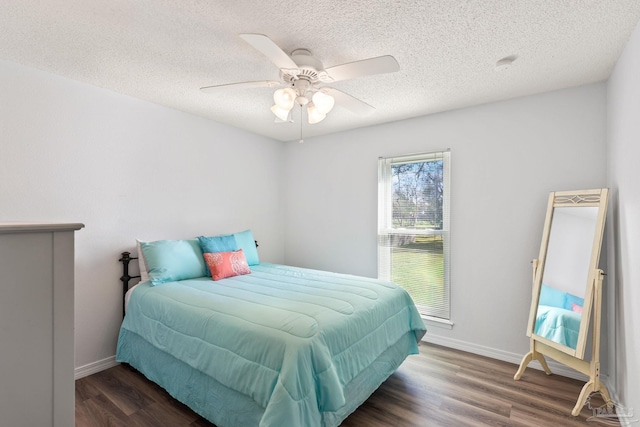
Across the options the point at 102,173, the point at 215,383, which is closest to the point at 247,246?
the point at 102,173

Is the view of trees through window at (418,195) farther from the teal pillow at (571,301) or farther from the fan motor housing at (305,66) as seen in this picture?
the fan motor housing at (305,66)

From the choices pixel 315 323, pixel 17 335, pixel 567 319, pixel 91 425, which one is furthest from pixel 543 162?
pixel 91 425

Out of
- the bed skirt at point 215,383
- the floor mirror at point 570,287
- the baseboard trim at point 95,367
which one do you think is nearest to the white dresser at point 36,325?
the bed skirt at point 215,383

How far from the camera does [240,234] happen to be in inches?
147

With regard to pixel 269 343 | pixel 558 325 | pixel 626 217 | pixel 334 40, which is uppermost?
pixel 334 40

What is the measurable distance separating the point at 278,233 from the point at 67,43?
3113 millimetres

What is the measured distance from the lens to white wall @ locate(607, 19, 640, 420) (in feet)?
5.99

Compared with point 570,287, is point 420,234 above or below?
above

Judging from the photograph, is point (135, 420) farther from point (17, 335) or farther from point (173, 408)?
point (17, 335)

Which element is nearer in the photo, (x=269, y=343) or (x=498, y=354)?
(x=269, y=343)

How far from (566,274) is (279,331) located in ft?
7.64

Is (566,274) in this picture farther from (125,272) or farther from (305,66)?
(125,272)

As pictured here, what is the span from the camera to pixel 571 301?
245 cm

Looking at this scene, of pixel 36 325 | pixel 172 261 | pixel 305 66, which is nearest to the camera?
pixel 36 325
